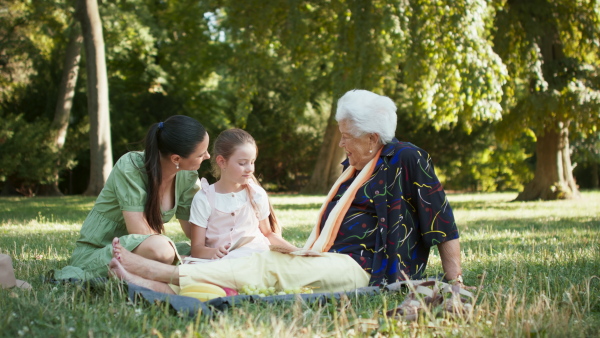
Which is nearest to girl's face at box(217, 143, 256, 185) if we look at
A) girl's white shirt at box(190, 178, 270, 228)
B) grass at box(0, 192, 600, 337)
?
girl's white shirt at box(190, 178, 270, 228)

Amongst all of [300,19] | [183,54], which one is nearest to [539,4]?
[300,19]

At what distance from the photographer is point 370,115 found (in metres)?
4.03

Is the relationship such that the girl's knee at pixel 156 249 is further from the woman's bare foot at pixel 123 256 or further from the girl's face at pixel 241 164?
the girl's face at pixel 241 164

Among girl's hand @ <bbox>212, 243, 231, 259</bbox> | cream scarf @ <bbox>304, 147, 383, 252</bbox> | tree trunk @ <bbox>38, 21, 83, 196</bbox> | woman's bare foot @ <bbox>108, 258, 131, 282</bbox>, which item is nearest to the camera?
woman's bare foot @ <bbox>108, 258, 131, 282</bbox>

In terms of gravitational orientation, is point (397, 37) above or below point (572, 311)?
above

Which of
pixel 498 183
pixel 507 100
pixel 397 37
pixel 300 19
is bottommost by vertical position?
pixel 498 183

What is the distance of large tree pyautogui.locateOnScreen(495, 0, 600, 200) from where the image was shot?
14.1 metres

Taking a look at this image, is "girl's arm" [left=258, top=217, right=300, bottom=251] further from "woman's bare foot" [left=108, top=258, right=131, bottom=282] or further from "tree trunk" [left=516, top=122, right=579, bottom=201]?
"tree trunk" [left=516, top=122, right=579, bottom=201]

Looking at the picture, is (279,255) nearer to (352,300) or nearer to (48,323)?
(352,300)

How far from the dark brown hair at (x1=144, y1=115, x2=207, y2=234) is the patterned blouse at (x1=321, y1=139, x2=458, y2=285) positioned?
127 cm

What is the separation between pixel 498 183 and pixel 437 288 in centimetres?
2941

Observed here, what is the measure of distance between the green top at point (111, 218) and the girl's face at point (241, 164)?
1.36ft

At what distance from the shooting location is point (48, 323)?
2855 millimetres

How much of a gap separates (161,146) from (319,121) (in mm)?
23874
